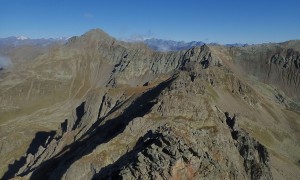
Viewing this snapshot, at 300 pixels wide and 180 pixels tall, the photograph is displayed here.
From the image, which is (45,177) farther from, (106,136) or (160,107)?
(160,107)

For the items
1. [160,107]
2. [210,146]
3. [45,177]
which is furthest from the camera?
[160,107]

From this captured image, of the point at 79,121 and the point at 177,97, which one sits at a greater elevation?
the point at 177,97

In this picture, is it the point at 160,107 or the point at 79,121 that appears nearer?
the point at 160,107

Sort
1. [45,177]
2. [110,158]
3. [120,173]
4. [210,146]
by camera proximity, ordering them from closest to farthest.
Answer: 1. [120,173]
2. [210,146]
3. [110,158]
4. [45,177]

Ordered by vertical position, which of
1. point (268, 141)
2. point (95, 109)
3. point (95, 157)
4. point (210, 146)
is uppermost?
point (210, 146)

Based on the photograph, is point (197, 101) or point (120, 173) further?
point (197, 101)

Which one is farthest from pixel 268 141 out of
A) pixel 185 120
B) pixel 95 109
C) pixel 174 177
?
pixel 174 177

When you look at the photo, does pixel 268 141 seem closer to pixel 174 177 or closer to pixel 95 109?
pixel 95 109

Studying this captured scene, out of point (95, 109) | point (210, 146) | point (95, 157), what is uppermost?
point (210, 146)

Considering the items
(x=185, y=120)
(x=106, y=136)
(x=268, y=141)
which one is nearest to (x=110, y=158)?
(x=106, y=136)
